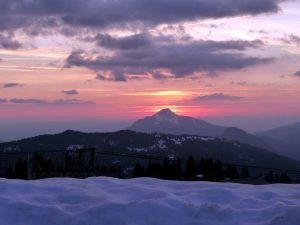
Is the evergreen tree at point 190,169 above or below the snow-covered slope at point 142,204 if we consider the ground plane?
below

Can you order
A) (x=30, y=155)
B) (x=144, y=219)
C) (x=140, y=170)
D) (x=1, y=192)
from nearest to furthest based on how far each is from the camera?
1. (x=144, y=219)
2. (x=1, y=192)
3. (x=30, y=155)
4. (x=140, y=170)

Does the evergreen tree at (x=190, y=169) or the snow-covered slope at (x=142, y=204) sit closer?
the snow-covered slope at (x=142, y=204)

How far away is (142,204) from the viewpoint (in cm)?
891

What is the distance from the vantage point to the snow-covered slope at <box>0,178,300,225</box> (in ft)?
27.8

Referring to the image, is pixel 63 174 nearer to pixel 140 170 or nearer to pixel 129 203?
pixel 129 203

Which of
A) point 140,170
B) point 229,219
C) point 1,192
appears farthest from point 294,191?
point 140,170

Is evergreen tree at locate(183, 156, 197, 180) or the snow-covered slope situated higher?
the snow-covered slope

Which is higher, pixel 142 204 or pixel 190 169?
pixel 142 204

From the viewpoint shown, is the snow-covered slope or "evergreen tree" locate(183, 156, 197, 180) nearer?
the snow-covered slope

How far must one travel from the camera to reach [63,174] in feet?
56.0

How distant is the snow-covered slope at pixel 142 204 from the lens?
8.47 meters

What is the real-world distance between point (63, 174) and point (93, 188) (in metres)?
6.68

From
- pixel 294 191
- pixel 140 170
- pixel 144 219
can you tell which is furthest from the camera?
pixel 140 170

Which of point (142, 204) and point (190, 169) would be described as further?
point (190, 169)
